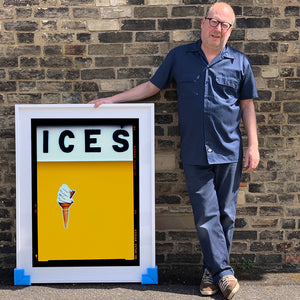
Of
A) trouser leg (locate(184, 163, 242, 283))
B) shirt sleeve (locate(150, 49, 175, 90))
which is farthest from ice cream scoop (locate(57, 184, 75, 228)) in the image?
shirt sleeve (locate(150, 49, 175, 90))

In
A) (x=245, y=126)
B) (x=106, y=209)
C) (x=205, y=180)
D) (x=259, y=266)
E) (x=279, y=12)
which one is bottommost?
(x=259, y=266)

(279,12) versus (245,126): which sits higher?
(279,12)

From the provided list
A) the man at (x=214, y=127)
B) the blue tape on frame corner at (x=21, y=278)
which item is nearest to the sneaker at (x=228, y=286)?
the man at (x=214, y=127)

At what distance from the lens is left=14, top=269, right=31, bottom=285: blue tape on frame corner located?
3643 millimetres

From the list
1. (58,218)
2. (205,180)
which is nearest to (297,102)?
(205,180)

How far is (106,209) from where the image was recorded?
3686 millimetres

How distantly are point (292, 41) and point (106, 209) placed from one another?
2200mm

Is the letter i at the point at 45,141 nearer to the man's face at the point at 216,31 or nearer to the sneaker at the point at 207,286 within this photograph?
the man's face at the point at 216,31

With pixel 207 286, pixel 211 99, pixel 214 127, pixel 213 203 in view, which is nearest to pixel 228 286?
pixel 207 286

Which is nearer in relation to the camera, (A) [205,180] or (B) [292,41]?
(A) [205,180]

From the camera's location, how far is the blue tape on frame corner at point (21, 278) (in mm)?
3643

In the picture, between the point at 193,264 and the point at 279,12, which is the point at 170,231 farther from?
the point at 279,12

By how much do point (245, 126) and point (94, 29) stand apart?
1.57 m

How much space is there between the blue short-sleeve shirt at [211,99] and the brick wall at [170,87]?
0.37 meters
